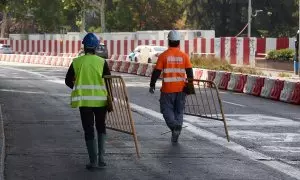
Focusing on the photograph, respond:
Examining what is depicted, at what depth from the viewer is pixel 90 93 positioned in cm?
1026

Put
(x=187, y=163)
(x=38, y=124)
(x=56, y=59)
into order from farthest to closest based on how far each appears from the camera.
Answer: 1. (x=56, y=59)
2. (x=38, y=124)
3. (x=187, y=163)

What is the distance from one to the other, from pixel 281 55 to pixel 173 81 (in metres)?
32.0

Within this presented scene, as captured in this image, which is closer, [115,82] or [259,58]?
[115,82]

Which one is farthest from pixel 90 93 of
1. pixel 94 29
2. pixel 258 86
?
pixel 94 29

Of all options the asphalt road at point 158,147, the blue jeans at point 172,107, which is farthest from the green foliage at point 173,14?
the blue jeans at point 172,107

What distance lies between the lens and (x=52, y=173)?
996 cm

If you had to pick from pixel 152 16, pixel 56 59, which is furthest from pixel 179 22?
pixel 56 59

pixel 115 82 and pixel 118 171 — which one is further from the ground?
pixel 115 82

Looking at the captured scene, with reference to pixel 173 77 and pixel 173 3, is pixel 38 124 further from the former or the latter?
pixel 173 3

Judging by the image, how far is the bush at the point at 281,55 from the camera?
43562mm

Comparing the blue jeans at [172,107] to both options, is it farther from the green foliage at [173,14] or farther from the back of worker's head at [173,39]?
the green foliage at [173,14]

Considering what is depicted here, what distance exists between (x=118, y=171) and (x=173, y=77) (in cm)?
310

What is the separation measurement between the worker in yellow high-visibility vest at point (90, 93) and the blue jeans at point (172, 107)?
2.66 meters

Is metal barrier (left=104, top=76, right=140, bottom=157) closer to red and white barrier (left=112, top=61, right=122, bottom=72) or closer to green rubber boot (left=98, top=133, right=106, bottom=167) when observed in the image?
green rubber boot (left=98, top=133, right=106, bottom=167)
